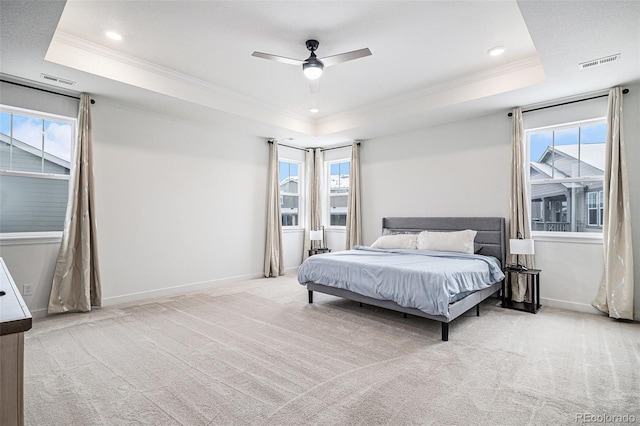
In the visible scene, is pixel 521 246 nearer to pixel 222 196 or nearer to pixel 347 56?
pixel 347 56

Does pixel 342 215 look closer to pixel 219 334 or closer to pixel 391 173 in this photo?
pixel 391 173

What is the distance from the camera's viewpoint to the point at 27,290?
12.8 ft

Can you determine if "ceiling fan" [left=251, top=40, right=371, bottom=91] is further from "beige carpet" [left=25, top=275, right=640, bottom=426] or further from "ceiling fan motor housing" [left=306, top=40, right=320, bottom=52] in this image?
"beige carpet" [left=25, top=275, right=640, bottom=426]

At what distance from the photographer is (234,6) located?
9.64 feet

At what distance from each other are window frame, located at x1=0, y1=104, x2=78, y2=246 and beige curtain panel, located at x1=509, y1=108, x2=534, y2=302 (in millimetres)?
5901

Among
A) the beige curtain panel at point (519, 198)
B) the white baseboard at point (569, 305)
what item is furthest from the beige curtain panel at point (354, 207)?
the white baseboard at point (569, 305)

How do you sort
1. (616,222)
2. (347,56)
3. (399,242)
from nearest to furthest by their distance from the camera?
(347,56), (616,222), (399,242)

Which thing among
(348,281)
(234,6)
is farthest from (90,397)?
(234,6)

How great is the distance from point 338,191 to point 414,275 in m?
4.15

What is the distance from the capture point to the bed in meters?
3.33

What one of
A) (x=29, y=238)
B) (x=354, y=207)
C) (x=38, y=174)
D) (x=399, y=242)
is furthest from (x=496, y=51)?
(x=29, y=238)

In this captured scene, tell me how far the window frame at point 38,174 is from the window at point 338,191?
4.71 metres

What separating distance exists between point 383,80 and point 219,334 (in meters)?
3.77

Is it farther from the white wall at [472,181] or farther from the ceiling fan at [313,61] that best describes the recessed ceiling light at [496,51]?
the ceiling fan at [313,61]
